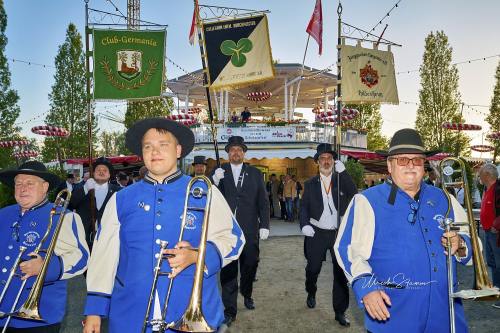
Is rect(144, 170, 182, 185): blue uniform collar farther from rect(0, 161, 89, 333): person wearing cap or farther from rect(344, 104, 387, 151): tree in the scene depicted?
rect(344, 104, 387, 151): tree

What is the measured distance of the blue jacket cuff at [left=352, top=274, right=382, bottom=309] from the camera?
240 centimetres

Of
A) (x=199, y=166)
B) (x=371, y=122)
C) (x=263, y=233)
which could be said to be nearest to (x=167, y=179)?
(x=263, y=233)

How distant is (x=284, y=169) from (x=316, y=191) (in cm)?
1749

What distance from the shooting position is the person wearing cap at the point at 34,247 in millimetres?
2768

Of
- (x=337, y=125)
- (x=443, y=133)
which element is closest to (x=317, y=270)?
(x=337, y=125)

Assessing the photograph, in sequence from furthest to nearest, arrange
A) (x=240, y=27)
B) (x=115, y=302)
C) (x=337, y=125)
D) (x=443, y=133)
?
(x=443, y=133) → (x=240, y=27) → (x=337, y=125) → (x=115, y=302)

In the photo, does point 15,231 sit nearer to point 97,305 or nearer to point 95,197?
point 97,305

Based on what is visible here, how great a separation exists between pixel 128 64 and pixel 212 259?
6.14 m

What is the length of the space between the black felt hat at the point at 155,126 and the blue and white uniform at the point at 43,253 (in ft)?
3.18

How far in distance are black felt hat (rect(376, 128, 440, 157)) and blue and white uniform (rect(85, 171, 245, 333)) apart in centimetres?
138

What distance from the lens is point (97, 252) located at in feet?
7.57

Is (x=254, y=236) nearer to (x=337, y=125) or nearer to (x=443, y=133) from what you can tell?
(x=337, y=125)

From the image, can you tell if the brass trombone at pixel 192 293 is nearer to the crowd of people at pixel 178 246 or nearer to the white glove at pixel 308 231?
the crowd of people at pixel 178 246

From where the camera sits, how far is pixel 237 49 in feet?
25.0
